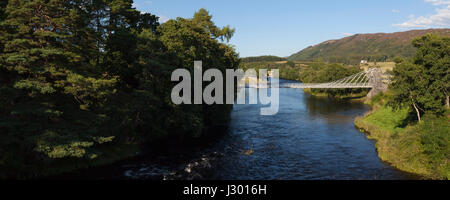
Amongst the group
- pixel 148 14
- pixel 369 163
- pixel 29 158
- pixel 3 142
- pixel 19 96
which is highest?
pixel 148 14

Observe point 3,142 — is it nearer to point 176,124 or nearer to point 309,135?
point 176,124

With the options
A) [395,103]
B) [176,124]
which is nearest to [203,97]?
[176,124]

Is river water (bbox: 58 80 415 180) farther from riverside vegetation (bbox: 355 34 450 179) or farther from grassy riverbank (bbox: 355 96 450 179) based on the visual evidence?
riverside vegetation (bbox: 355 34 450 179)

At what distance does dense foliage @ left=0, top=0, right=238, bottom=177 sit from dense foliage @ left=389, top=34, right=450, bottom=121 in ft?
73.5

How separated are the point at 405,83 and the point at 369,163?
11.5 metres

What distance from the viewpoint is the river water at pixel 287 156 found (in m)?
21.9

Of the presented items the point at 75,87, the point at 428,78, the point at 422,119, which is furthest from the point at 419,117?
the point at 75,87

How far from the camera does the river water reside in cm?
2189

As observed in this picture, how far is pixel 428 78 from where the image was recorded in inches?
1171

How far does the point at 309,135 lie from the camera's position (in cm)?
3569

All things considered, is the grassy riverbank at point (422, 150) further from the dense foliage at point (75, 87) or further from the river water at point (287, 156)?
the dense foliage at point (75, 87)

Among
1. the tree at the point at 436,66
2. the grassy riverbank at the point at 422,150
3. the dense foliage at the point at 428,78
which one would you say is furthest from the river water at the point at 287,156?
the tree at the point at 436,66

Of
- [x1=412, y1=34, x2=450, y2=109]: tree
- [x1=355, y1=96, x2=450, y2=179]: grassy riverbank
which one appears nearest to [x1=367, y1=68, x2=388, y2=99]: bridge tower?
[x1=412, y1=34, x2=450, y2=109]: tree

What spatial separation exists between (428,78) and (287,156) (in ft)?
57.0
